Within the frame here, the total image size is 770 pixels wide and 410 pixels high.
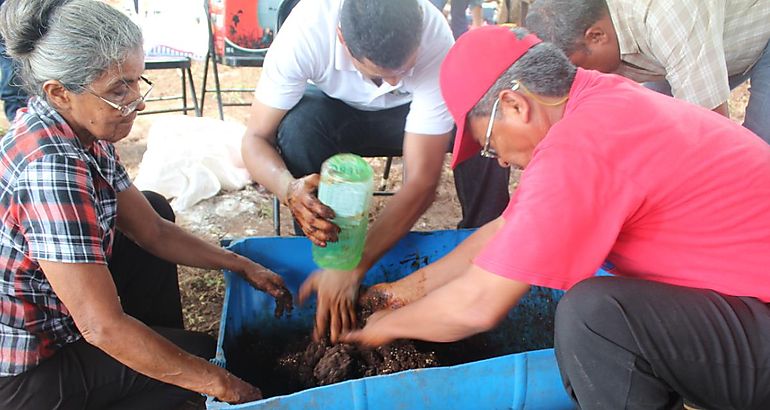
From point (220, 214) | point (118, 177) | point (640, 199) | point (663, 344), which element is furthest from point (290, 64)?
point (663, 344)

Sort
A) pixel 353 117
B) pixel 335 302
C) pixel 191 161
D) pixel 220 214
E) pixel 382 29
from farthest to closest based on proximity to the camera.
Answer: pixel 191 161
pixel 220 214
pixel 353 117
pixel 335 302
pixel 382 29

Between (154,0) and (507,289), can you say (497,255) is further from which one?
(154,0)

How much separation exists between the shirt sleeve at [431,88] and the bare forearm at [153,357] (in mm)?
1233

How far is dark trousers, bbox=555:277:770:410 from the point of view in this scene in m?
1.40

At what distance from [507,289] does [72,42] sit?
1135 millimetres

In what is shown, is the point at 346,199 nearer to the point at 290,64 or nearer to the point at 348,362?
the point at 348,362

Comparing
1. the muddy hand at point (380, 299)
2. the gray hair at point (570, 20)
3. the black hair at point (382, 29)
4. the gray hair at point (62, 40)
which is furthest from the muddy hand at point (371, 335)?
the gray hair at point (570, 20)

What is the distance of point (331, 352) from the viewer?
1953mm

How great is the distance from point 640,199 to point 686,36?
3.60 ft

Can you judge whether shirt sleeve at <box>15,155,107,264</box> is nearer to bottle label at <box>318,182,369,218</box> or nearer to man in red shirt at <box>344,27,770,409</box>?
bottle label at <box>318,182,369,218</box>

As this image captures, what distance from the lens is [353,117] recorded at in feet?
8.83

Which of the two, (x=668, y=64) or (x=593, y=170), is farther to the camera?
(x=668, y=64)

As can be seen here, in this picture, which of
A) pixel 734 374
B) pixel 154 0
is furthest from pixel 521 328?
pixel 154 0

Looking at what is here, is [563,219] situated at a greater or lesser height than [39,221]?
greater
